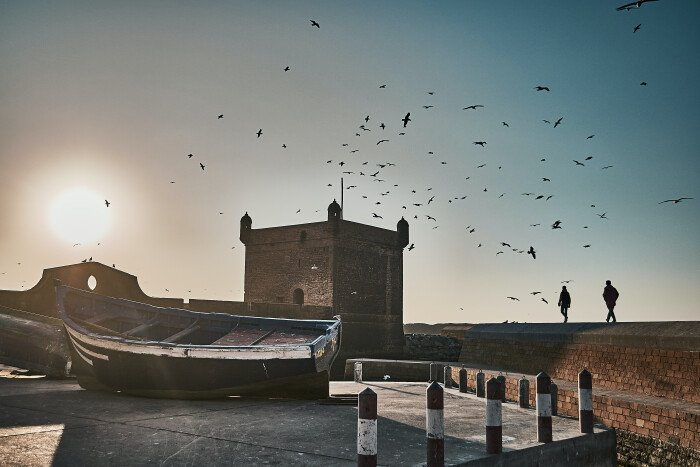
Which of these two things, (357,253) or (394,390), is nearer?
(394,390)

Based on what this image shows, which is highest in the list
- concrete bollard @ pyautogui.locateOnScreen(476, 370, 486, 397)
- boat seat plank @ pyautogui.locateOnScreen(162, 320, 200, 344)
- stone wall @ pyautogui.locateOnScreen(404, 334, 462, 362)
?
boat seat plank @ pyautogui.locateOnScreen(162, 320, 200, 344)

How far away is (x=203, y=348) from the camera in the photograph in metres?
8.56

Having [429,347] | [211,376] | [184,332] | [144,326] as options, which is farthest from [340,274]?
[211,376]

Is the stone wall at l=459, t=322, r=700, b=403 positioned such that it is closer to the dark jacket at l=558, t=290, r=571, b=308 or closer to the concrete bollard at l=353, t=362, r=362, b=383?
the dark jacket at l=558, t=290, r=571, b=308

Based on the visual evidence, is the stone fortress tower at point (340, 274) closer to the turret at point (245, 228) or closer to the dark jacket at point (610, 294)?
the turret at point (245, 228)

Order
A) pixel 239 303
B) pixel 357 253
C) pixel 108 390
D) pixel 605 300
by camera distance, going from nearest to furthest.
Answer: pixel 108 390 → pixel 605 300 → pixel 239 303 → pixel 357 253

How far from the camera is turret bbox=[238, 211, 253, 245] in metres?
39.2

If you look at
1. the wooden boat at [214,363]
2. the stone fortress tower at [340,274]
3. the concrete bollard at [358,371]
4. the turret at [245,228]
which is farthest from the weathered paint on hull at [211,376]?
the turret at [245,228]

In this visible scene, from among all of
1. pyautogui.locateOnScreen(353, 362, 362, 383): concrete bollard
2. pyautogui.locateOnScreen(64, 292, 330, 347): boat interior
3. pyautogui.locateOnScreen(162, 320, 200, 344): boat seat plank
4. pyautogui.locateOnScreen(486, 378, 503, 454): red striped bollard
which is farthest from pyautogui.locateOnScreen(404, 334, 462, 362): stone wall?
pyautogui.locateOnScreen(486, 378, 503, 454): red striped bollard

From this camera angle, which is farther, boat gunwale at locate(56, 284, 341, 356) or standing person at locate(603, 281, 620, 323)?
standing person at locate(603, 281, 620, 323)

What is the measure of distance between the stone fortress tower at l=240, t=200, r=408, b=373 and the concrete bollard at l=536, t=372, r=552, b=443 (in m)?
27.2

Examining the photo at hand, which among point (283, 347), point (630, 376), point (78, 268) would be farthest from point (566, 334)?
point (78, 268)

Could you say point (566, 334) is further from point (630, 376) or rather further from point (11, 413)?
point (11, 413)

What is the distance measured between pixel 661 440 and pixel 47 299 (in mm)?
19790
